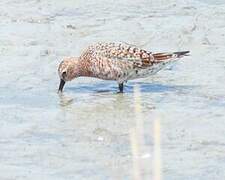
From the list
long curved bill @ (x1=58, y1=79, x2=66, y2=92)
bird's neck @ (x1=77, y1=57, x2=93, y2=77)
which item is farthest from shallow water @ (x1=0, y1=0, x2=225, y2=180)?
bird's neck @ (x1=77, y1=57, x2=93, y2=77)

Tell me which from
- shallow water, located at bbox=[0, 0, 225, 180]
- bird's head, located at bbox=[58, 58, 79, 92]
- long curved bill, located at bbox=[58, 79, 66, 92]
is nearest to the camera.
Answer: shallow water, located at bbox=[0, 0, 225, 180]

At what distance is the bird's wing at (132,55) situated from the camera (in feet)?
39.0

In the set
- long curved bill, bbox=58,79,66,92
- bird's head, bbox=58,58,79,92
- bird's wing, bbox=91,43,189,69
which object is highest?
bird's wing, bbox=91,43,189,69

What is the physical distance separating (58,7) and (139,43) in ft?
9.15

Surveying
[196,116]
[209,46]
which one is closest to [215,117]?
[196,116]

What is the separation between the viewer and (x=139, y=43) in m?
14.2

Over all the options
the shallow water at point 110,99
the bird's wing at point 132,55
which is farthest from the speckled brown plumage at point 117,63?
the shallow water at point 110,99

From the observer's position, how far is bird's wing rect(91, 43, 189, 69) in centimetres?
1188

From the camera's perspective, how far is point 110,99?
11500 mm

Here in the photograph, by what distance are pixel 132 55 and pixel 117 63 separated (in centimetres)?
22

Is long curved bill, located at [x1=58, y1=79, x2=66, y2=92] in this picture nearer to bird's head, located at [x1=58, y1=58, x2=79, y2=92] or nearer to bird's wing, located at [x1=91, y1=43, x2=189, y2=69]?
bird's head, located at [x1=58, y1=58, x2=79, y2=92]

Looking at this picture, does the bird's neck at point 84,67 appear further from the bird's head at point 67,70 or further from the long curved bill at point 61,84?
the long curved bill at point 61,84

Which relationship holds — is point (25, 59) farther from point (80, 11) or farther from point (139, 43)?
point (80, 11)

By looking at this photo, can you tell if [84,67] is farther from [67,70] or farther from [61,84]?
[61,84]
